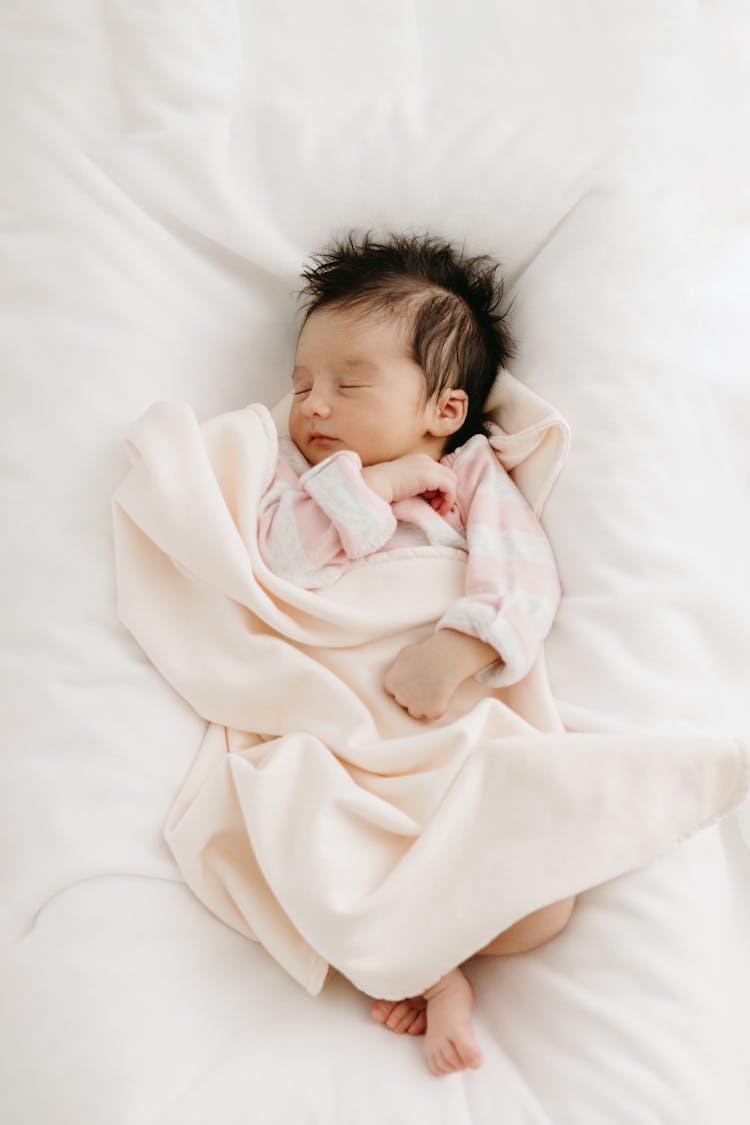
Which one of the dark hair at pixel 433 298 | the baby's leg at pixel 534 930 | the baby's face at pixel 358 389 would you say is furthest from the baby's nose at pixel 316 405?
the baby's leg at pixel 534 930

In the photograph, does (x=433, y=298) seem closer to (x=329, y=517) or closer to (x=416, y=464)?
(x=416, y=464)

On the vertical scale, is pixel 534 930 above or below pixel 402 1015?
above

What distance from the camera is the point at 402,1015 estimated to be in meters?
1.11

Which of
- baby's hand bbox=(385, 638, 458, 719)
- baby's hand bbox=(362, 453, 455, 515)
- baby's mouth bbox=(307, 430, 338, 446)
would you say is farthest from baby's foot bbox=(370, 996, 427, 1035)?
baby's mouth bbox=(307, 430, 338, 446)

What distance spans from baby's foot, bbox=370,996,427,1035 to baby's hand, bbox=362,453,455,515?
1.86 ft

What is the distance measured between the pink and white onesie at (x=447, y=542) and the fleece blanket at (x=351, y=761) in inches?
1.2

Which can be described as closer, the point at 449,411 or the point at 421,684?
the point at 421,684

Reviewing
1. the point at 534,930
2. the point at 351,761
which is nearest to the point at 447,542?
the point at 351,761

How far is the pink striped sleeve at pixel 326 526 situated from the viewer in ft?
4.24

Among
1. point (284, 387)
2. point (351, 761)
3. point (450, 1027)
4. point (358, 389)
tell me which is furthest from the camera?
point (284, 387)

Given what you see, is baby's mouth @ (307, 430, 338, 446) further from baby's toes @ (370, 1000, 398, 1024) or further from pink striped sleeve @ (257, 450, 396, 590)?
baby's toes @ (370, 1000, 398, 1024)

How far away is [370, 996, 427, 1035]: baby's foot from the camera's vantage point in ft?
3.62

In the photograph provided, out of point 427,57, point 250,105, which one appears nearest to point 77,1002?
point 250,105

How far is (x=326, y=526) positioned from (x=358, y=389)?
0.68ft
